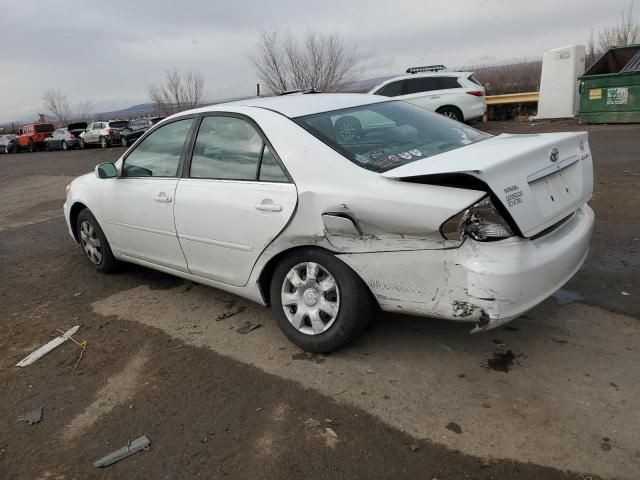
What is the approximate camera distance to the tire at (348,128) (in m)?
3.35

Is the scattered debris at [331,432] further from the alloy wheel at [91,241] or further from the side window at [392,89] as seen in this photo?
the side window at [392,89]

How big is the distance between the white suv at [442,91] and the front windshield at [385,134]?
1142 centimetres

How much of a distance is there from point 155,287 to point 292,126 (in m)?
2.31

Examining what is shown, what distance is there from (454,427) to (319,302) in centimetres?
105

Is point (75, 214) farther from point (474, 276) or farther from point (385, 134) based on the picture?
point (474, 276)

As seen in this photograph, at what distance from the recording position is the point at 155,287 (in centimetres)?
488

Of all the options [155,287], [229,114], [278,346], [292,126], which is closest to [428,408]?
[278,346]

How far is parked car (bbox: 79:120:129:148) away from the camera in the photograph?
28.0 meters

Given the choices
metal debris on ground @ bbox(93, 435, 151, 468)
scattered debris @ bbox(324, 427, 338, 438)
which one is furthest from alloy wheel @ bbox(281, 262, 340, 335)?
metal debris on ground @ bbox(93, 435, 151, 468)

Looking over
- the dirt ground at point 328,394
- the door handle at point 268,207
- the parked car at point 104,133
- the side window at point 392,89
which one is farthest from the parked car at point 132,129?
the door handle at point 268,207

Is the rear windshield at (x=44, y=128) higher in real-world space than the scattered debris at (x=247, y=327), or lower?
higher

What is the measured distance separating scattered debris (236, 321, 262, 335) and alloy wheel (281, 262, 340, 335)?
Result: 0.55 meters

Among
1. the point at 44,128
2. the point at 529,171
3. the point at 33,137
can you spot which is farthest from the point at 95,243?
the point at 44,128

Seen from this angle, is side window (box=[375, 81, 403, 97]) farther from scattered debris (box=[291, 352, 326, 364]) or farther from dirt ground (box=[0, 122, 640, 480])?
scattered debris (box=[291, 352, 326, 364])
